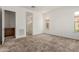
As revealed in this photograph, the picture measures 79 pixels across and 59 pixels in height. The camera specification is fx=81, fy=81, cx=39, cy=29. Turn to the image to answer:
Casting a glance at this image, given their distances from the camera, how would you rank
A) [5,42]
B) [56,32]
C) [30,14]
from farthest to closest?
[30,14]
[56,32]
[5,42]

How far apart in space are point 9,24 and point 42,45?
3.81 feet

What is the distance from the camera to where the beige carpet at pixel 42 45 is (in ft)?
7.54

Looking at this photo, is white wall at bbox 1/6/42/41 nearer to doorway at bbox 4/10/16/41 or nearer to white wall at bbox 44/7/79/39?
doorway at bbox 4/10/16/41

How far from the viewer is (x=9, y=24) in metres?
2.40

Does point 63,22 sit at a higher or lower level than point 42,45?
higher

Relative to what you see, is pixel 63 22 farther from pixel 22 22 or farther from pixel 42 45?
pixel 22 22

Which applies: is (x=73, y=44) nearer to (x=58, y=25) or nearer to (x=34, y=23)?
(x=58, y=25)

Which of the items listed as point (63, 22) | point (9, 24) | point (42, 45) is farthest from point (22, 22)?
point (63, 22)

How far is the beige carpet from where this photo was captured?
2.30 m

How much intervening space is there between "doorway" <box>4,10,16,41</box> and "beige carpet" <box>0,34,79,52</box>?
16cm
